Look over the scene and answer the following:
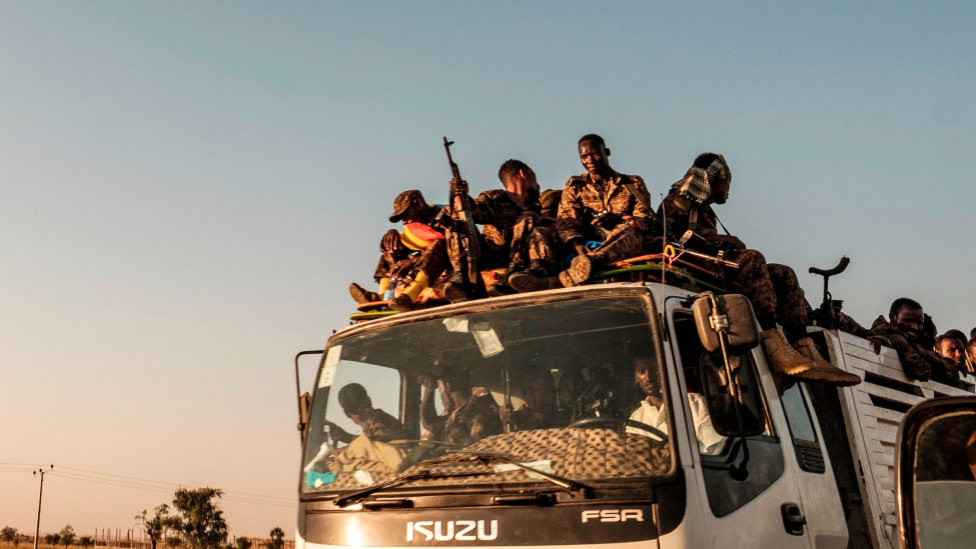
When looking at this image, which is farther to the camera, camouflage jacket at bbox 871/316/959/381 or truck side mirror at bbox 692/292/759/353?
camouflage jacket at bbox 871/316/959/381

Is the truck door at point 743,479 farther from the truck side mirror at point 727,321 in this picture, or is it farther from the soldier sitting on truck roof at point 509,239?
the soldier sitting on truck roof at point 509,239

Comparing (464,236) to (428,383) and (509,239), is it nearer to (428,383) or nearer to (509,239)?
(509,239)

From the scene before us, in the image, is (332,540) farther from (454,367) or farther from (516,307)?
(516,307)

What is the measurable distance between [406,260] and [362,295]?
1.39ft

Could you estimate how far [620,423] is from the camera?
3924 mm

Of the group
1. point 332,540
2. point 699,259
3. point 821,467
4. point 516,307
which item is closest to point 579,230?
point 699,259

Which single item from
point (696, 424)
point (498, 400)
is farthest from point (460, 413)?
Answer: point (696, 424)

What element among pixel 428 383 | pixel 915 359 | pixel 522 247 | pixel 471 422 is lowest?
pixel 471 422

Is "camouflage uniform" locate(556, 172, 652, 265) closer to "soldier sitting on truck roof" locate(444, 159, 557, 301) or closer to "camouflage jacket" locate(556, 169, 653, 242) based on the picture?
"camouflage jacket" locate(556, 169, 653, 242)

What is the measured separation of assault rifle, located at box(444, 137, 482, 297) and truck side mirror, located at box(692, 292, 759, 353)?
1.46 meters

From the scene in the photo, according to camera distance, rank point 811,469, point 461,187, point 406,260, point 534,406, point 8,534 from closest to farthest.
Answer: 1. point 534,406
2. point 811,469
3. point 461,187
4. point 406,260
5. point 8,534

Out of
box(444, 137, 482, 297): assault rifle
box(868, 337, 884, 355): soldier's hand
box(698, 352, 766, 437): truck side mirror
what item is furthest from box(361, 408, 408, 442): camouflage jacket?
box(868, 337, 884, 355): soldier's hand

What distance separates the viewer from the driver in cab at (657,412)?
12.7ft

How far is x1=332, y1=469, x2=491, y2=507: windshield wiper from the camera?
404 centimetres
